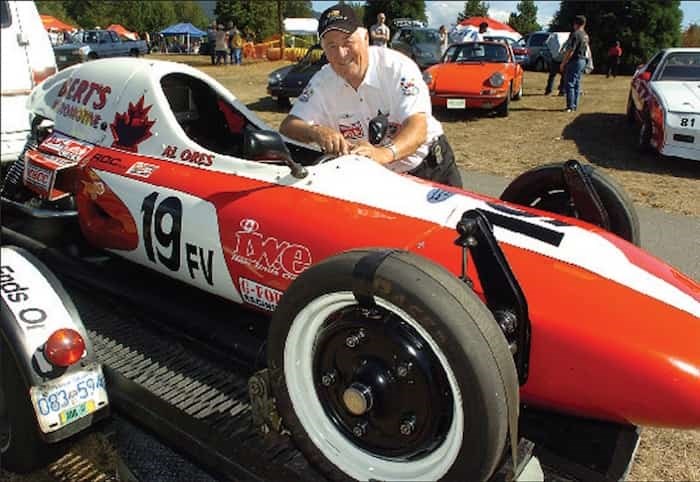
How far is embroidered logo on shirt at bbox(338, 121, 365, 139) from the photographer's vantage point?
3660 millimetres

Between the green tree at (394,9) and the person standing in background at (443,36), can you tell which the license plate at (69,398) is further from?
the green tree at (394,9)

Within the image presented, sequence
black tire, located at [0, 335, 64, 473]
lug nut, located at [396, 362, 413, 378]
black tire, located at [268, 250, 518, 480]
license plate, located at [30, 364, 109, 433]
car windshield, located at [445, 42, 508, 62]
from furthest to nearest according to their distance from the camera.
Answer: car windshield, located at [445, 42, 508, 62] → black tire, located at [0, 335, 64, 473] → license plate, located at [30, 364, 109, 433] → lug nut, located at [396, 362, 413, 378] → black tire, located at [268, 250, 518, 480]

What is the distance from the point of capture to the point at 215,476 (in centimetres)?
216

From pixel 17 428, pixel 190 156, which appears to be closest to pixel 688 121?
pixel 190 156

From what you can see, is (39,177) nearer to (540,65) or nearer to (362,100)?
(362,100)

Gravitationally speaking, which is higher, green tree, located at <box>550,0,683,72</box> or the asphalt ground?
green tree, located at <box>550,0,683,72</box>

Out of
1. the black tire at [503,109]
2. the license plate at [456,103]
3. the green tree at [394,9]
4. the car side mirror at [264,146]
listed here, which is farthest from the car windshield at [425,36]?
the green tree at [394,9]

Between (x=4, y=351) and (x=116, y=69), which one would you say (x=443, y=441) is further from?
(x=116, y=69)

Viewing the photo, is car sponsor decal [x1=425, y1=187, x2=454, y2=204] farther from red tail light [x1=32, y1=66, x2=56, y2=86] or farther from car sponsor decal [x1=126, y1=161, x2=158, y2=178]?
red tail light [x1=32, y1=66, x2=56, y2=86]

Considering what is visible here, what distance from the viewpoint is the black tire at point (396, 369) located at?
169cm

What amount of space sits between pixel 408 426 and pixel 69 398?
4.32 ft

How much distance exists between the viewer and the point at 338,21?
332cm

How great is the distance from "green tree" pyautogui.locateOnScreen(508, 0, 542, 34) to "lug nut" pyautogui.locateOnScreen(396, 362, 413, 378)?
55.1m

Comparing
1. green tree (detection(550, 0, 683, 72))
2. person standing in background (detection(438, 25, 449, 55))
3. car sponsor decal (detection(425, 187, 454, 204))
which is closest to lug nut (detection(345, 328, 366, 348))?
car sponsor decal (detection(425, 187, 454, 204))
